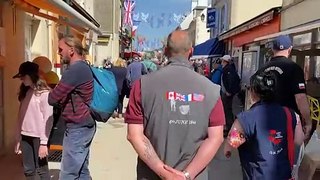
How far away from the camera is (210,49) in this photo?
20.8 metres

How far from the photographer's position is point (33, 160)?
4316 mm

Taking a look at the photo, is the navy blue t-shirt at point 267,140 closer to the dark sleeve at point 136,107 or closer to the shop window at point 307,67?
the dark sleeve at point 136,107

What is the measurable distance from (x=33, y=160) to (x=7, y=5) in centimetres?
344

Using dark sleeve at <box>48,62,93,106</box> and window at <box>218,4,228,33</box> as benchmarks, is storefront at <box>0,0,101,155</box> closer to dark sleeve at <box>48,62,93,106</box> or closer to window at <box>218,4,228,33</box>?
dark sleeve at <box>48,62,93,106</box>

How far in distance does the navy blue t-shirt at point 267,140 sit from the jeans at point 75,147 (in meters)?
1.59

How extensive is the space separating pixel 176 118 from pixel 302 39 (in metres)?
5.93

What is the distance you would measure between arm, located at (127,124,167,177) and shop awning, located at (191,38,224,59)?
A: 17056 millimetres

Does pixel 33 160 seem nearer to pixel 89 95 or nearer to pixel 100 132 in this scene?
pixel 89 95

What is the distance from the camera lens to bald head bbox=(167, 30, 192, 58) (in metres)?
2.64

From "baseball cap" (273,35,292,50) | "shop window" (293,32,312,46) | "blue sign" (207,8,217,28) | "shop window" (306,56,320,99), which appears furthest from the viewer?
"blue sign" (207,8,217,28)

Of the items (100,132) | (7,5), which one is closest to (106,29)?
(100,132)

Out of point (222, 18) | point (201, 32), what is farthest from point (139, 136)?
point (201, 32)

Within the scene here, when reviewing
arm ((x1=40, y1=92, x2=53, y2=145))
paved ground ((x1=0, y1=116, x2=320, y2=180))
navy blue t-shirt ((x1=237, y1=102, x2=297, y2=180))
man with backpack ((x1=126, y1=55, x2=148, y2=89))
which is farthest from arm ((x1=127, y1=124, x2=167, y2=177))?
man with backpack ((x1=126, y1=55, x2=148, y2=89))

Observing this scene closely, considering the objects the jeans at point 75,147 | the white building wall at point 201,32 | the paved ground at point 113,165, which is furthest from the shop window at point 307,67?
the white building wall at point 201,32
